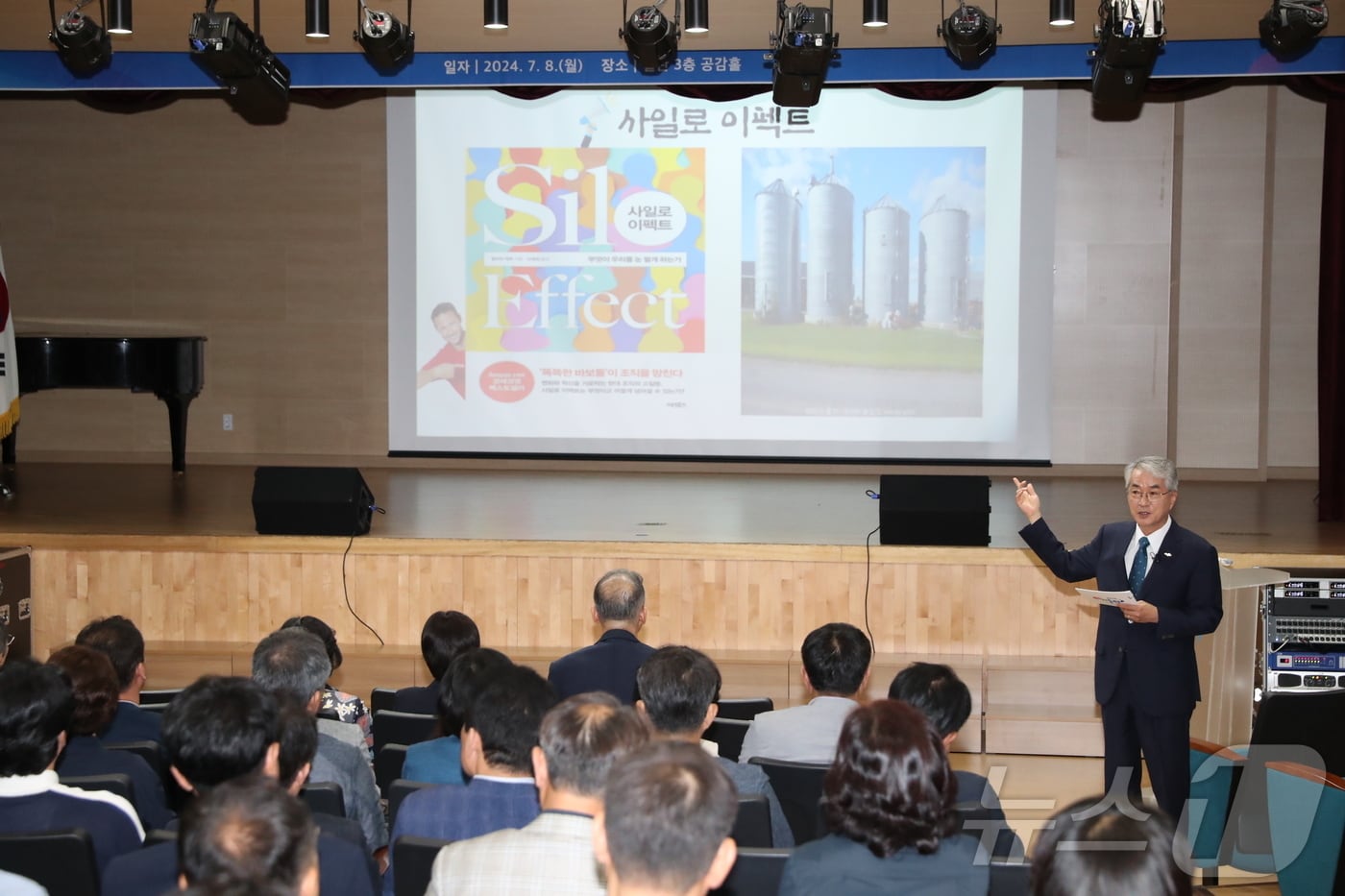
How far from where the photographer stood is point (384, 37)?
7.22 meters

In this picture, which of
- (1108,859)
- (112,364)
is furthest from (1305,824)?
(112,364)

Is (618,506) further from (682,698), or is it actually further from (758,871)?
(758,871)

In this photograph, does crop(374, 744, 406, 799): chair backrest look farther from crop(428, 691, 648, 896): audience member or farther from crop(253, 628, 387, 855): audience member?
crop(428, 691, 648, 896): audience member

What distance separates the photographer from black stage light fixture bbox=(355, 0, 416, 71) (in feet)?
23.6

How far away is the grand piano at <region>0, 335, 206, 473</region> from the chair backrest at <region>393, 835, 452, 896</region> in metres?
7.40

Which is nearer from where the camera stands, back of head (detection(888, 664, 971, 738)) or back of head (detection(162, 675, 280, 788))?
back of head (detection(162, 675, 280, 788))

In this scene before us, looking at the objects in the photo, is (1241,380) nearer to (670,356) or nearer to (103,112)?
(670,356)

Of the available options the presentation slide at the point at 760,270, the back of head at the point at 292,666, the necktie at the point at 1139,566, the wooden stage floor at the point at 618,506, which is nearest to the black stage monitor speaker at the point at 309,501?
the wooden stage floor at the point at 618,506

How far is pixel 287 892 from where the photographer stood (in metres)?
1.55

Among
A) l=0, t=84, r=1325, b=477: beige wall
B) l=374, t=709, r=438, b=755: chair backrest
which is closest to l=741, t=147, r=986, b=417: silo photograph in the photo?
l=0, t=84, r=1325, b=477: beige wall

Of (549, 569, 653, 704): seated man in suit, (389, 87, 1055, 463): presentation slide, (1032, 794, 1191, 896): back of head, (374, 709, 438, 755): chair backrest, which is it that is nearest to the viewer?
(1032, 794, 1191, 896): back of head

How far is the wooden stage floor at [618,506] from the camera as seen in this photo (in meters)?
6.53

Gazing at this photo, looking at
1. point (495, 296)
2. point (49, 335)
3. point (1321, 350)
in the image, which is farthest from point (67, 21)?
point (1321, 350)

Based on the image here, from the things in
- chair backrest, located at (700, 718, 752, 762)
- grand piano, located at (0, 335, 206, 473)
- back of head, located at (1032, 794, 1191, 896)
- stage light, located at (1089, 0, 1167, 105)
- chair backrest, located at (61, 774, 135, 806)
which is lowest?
chair backrest, located at (700, 718, 752, 762)
